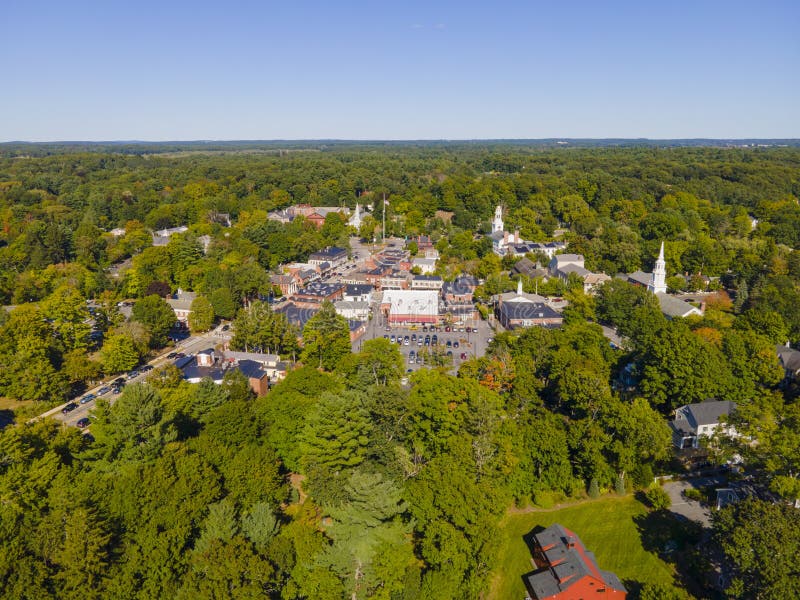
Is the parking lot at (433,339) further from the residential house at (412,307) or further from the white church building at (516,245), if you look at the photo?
the white church building at (516,245)

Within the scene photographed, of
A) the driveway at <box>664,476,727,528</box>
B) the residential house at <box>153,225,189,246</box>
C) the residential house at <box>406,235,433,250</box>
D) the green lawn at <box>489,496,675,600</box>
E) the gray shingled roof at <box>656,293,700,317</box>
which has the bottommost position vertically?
the green lawn at <box>489,496,675,600</box>

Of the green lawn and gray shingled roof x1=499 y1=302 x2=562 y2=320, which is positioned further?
gray shingled roof x1=499 y1=302 x2=562 y2=320

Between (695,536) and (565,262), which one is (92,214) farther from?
(695,536)

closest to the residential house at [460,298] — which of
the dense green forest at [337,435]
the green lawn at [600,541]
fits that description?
the dense green forest at [337,435]

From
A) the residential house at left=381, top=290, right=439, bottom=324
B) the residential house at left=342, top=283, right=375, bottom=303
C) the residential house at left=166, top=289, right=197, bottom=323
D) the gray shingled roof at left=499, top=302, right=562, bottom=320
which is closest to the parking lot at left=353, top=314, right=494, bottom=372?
the residential house at left=381, top=290, right=439, bottom=324

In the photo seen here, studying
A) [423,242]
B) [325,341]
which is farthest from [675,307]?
[423,242]

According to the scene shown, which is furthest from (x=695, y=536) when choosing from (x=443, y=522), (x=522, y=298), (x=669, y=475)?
(x=522, y=298)

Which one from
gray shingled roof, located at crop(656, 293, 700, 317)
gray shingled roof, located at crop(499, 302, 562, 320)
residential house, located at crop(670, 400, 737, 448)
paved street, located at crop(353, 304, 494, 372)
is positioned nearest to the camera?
residential house, located at crop(670, 400, 737, 448)

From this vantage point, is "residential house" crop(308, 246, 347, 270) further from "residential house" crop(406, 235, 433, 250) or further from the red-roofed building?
the red-roofed building
